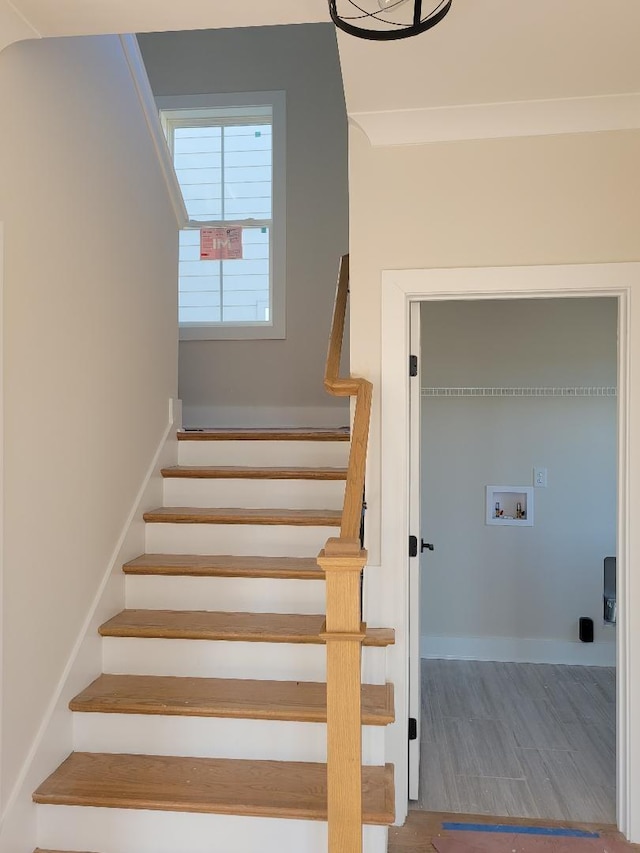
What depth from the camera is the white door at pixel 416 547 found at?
2.59m

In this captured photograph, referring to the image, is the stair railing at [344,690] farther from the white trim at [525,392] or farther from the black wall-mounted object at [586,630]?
the black wall-mounted object at [586,630]

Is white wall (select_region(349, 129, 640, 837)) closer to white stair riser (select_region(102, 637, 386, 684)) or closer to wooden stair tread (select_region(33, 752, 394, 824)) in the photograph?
white stair riser (select_region(102, 637, 386, 684))

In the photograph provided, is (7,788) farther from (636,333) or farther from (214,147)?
(214,147)

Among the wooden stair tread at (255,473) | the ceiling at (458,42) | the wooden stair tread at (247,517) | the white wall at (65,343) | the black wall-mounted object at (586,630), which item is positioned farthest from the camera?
Result: the black wall-mounted object at (586,630)

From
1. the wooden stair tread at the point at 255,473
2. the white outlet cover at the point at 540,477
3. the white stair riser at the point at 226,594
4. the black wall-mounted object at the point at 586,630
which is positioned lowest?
the black wall-mounted object at the point at 586,630

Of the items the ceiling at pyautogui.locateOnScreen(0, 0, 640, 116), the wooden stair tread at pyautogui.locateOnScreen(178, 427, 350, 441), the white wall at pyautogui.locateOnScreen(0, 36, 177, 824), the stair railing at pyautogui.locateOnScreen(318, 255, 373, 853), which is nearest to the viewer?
the stair railing at pyautogui.locateOnScreen(318, 255, 373, 853)

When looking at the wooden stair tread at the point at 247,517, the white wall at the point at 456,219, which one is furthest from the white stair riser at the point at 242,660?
the wooden stair tread at the point at 247,517

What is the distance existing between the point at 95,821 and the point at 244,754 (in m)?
0.49

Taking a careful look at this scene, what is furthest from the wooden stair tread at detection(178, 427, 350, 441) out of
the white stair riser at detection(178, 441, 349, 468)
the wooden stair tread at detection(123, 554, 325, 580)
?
the wooden stair tread at detection(123, 554, 325, 580)

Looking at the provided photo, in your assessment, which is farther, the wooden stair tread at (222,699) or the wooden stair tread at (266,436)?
the wooden stair tread at (266,436)

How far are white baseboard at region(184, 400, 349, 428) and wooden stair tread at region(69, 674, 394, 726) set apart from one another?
2.35 meters

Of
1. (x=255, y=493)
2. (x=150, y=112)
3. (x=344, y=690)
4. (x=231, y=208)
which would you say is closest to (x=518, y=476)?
(x=255, y=493)

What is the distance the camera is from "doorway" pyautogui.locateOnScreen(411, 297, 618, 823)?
4.08 metres

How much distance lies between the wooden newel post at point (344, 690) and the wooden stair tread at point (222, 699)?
1.53 ft
